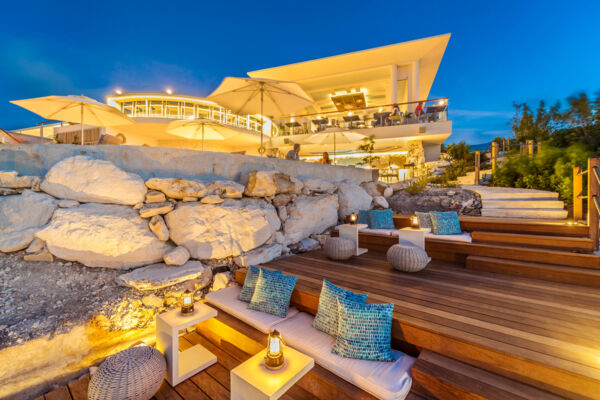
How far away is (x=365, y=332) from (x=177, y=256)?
8.08ft

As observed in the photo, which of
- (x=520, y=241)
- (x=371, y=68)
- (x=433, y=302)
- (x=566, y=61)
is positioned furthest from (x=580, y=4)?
(x=433, y=302)

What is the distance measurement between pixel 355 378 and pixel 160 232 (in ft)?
9.11

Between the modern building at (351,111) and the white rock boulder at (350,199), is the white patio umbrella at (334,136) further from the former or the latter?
the white rock boulder at (350,199)

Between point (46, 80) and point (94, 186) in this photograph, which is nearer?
point (94, 186)

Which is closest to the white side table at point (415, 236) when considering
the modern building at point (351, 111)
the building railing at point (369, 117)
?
the modern building at point (351, 111)

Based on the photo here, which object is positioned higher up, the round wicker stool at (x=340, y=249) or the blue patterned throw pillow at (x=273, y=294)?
the round wicker stool at (x=340, y=249)

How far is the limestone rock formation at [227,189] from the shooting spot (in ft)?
12.1

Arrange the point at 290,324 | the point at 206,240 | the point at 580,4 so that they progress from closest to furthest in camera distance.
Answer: the point at 290,324 < the point at 206,240 < the point at 580,4

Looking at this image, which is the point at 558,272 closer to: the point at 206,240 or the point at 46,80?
the point at 206,240

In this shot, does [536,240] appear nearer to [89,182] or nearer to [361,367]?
[361,367]

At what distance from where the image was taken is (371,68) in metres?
12.3

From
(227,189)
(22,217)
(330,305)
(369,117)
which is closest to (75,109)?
(22,217)

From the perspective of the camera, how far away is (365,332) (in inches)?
73.9

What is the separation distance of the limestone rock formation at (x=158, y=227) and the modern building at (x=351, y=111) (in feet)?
19.5
